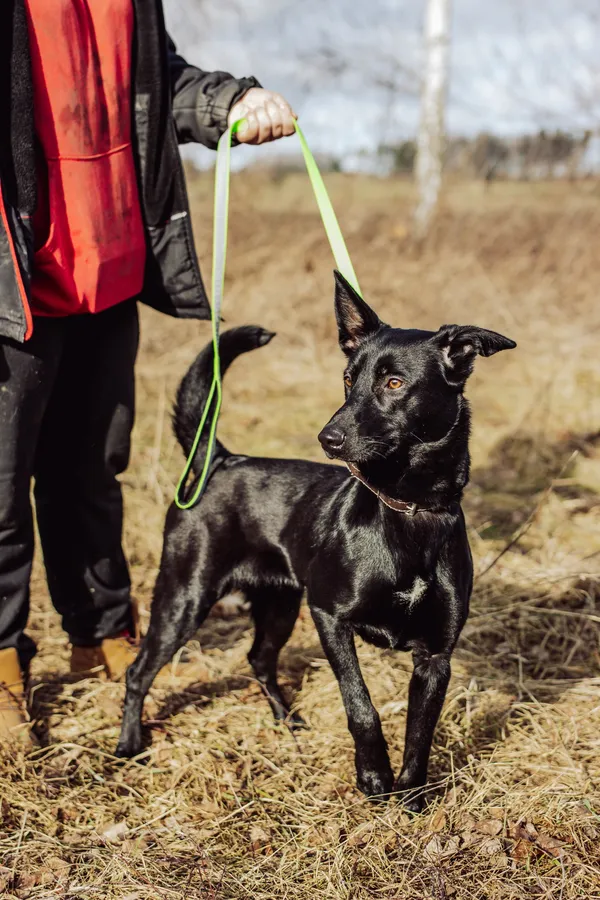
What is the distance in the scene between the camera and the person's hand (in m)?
2.68

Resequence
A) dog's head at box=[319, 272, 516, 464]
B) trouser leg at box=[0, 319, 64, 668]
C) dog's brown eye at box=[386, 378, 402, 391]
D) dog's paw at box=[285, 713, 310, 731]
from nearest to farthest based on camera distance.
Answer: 1. dog's head at box=[319, 272, 516, 464]
2. dog's brown eye at box=[386, 378, 402, 391]
3. trouser leg at box=[0, 319, 64, 668]
4. dog's paw at box=[285, 713, 310, 731]

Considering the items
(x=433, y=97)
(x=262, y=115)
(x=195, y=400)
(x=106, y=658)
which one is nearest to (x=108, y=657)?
(x=106, y=658)

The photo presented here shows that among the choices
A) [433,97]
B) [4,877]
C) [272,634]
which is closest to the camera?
[4,877]

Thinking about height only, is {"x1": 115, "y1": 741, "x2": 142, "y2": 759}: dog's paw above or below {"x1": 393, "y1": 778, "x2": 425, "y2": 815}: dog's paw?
below

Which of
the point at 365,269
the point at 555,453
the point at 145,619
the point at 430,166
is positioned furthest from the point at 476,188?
the point at 145,619

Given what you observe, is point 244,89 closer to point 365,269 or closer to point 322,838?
point 322,838

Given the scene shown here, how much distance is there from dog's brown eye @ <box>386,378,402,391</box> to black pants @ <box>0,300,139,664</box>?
40.4 inches

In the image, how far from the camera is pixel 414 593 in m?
2.29

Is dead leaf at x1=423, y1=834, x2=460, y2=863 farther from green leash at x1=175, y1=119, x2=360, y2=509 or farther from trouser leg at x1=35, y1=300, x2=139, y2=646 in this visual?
trouser leg at x1=35, y1=300, x2=139, y2=646

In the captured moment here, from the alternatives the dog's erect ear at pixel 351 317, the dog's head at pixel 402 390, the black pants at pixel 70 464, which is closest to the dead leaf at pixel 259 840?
the black pants at pixel 70 464

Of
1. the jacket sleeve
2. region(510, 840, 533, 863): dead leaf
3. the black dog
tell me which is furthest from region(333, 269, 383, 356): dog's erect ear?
region(510, 840, 533, 863): dead leaf

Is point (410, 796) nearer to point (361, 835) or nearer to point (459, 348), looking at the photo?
point (361, 835)

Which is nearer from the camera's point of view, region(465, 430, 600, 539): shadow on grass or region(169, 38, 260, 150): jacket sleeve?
region(169, 38, 260, 150): jacket sleeve

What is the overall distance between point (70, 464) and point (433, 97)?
10.6 m
